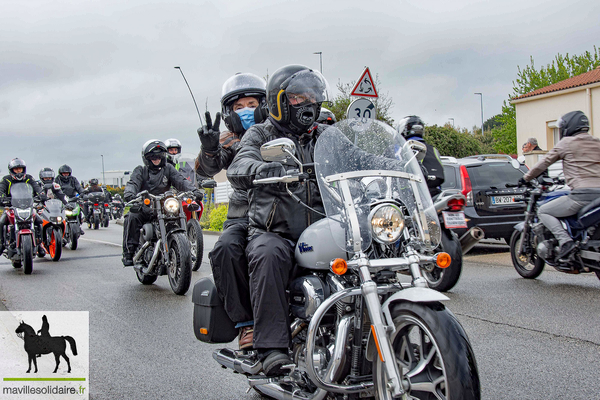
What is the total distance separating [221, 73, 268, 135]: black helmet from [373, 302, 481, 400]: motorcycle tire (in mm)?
2597

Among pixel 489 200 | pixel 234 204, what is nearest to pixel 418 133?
pixel 489 200

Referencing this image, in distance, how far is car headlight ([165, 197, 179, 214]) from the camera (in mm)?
7844

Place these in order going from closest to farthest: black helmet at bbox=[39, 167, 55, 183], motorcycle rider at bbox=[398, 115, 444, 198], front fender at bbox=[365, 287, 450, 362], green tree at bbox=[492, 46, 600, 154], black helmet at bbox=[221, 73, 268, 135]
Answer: front fender at bbox=[365, 287, 450, 362] → black helmet at bbox=[221, 73, 268, 135] → motorcycle rider at bbox=[398, 115, 444, 198] → black helmet at bbox=[39, 167, 55, 183] → green tree at bbox=[492, 46, 600, 154]

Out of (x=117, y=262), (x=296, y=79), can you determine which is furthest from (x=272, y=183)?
(x=117, y=262)

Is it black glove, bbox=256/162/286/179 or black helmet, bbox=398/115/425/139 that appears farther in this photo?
black helmet, bbox=398/115/425/139

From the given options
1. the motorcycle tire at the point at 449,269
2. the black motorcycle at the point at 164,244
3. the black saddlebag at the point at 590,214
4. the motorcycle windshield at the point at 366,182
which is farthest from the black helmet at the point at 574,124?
the black motorcycle at the point at 164,244

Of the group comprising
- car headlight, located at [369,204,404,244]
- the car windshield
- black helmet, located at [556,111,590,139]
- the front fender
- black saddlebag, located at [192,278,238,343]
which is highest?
black helmet, located at [556,111,590,139]

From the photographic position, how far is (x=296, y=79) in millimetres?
3273

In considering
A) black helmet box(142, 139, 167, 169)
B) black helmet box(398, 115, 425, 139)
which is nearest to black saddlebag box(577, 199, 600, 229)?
black helmet box(398, 115, 425, 139)

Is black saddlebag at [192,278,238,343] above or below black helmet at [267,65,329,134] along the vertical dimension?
below

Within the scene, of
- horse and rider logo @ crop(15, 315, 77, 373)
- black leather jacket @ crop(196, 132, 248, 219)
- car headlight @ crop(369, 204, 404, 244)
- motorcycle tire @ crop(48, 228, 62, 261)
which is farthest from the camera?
motorcycle tire @ crop(48, 228, 62, 261)

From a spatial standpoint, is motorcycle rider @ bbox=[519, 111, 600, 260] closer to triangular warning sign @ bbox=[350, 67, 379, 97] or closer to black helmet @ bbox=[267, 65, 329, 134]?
black helmet @ bbox=[267, 65, 329, 134]

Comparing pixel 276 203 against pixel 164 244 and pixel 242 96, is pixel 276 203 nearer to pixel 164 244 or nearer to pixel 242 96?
pixel 242 96

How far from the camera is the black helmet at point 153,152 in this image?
8.71 meters
